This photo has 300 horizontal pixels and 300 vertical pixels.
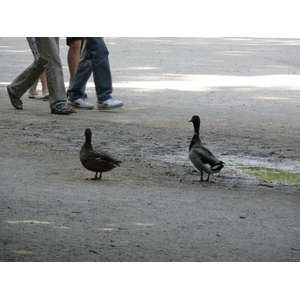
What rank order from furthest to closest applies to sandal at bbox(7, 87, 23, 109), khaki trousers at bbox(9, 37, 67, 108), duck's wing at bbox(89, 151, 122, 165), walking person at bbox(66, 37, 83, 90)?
walking person at bbox(66, 37, 83, 90) < sandal at bbox(7, 87, 23, 109) < khaki trousers at bbox(9, 37, 67, 108) < duck's wing at bbox(89, 151, 122, 165)

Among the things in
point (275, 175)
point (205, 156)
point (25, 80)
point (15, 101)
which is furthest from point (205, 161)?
point (15, 101)

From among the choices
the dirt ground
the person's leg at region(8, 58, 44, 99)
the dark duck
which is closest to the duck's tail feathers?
the dark duck

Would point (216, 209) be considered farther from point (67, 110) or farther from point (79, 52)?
point (79, 52)

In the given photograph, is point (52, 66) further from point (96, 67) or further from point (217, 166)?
point (217, 166)

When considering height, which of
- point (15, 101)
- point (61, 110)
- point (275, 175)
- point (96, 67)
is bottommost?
point (275, 175)

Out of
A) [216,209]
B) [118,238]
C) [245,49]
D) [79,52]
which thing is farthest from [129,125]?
[245,49]

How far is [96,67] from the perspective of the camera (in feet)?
33.1

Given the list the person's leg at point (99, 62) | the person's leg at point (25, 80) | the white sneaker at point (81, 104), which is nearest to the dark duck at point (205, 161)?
the person's leg at point (99, 62)

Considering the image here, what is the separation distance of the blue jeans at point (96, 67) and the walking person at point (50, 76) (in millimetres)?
600

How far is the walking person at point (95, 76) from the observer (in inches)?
397

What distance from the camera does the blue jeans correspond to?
10.1 meters

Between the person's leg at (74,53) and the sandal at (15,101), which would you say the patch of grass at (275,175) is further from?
the person's leg at (74,53)

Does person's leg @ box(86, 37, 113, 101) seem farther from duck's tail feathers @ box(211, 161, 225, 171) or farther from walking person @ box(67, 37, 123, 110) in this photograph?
duck's tail feathers @ box(211, 161, 225, 171)

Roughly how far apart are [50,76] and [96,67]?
0.92 m
